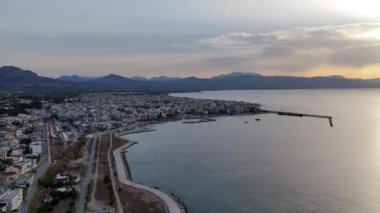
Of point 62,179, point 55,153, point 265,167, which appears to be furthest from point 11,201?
point 265,167

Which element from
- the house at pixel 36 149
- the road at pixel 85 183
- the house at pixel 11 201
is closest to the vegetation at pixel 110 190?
the road at pixel 85 183

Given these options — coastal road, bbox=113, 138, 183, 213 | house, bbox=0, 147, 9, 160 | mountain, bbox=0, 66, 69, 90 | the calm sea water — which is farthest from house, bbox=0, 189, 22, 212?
mountain, bbox=0, 66, 69, 90

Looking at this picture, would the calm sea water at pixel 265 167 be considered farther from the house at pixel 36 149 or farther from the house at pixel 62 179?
the house at pixel 36 149

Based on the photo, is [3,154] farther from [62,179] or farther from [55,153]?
[62,179]

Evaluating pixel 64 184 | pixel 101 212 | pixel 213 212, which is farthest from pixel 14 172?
pixel 213 212

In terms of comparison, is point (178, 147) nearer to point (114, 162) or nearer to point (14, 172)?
point (114, 162)

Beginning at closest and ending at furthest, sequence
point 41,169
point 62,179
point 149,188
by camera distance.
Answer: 1. point 149,188
2. point 62,179
3. point 41,169
